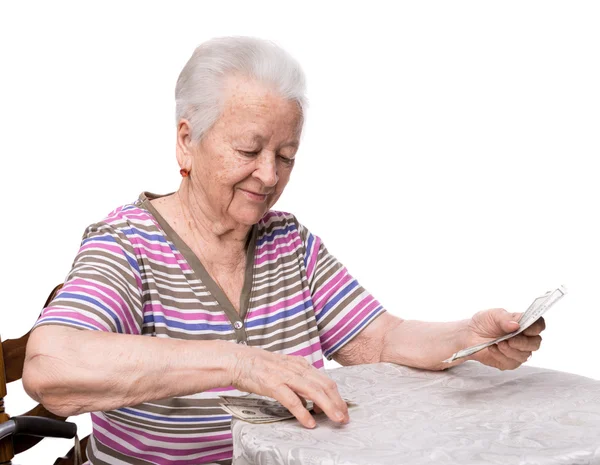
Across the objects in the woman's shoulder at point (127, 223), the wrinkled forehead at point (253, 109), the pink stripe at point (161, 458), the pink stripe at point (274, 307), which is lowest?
the pink stripe at point (161, 458)

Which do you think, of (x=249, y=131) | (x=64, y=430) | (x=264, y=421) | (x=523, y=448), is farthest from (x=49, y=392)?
(x=523, y=448)

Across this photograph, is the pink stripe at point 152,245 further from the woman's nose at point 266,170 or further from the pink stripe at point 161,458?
the pink stripe at point 161,458

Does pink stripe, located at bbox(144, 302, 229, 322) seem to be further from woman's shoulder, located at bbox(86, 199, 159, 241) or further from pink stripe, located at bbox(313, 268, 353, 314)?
pink stripe, located at bbox(313, 268, 353, 314)

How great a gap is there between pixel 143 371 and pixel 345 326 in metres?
1.05

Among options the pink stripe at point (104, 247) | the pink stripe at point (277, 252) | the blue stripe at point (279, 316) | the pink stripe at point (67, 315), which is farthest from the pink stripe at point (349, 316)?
the pink stripe at point (67, 315)

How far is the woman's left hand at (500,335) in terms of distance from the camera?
7.91 feet

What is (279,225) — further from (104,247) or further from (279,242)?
(104,247)

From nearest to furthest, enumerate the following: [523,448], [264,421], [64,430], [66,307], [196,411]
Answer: [523,448] → [264,421] → [66,307] → [196,411] → [64,430]

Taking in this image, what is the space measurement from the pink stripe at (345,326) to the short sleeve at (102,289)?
0.77 m

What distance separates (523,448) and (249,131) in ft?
4.12

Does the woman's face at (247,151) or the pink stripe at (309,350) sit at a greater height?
the woman's face at (247,151)

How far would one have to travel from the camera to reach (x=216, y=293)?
2.61 m

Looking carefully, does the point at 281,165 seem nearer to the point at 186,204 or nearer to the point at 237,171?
the point at 237,171

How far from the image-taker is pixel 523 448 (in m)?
1.74
